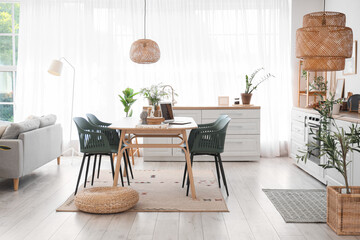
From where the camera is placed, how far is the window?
677 cm

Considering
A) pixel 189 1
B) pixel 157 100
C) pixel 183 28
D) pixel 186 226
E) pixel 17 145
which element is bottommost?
pixel 186 226

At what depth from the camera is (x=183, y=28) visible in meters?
6.49

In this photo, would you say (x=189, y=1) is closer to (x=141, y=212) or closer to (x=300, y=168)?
(x=300, y=168)

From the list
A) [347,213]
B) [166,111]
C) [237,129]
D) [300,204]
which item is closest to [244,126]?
[237,129]

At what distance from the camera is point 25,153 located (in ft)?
14.2

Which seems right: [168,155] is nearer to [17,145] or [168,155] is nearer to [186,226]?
[17,145]

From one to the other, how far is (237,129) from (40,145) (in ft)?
9.56

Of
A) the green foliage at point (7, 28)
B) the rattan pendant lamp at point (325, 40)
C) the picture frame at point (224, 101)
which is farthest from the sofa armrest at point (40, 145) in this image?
the rattan pendant lamp at point (325, 40)

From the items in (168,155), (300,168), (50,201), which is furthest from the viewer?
(168,155)

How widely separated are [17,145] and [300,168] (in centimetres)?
369

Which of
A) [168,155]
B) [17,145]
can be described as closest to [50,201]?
[17,145]

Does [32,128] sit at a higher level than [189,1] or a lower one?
lower

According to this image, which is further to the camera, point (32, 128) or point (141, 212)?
point (32, 128)

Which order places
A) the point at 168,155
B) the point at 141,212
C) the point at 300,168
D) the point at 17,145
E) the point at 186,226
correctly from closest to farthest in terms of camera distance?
1. the point at 186,226
2. the point at 141,212
3. the point at 17,145
4. the point at 300,168
5. the point at 168,155
